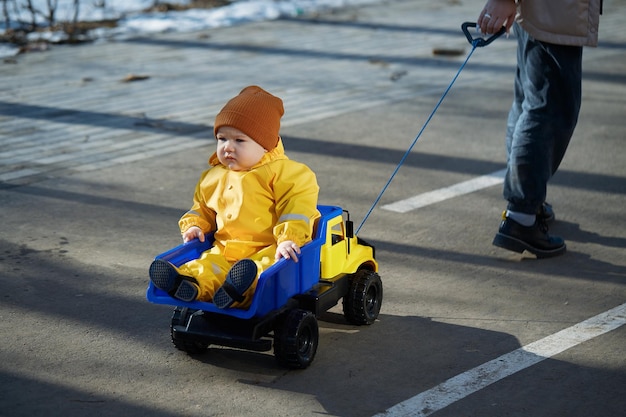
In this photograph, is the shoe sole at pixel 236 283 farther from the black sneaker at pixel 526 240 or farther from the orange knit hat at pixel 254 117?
the black sneaker at pixel 526 240

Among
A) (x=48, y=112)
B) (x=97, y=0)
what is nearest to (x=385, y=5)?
(x=97, y=0)

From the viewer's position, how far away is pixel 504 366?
4156mm

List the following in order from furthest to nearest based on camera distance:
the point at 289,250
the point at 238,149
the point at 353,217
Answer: the point at 353,217, the point at 238,149, the point at 289,250

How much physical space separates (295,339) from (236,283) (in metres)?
0.33

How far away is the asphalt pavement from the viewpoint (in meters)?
3.96

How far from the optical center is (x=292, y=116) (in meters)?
8.41

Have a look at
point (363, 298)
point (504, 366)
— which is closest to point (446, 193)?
point (363, 298)

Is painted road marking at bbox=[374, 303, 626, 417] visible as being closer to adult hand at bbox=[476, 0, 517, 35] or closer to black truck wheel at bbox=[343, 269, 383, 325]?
black truck wheel at bbox=[343, 269, 383, 325]

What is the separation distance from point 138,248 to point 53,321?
1016 millimetres

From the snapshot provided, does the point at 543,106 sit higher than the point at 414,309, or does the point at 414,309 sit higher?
the point at 543,106

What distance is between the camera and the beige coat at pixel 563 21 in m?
5.23

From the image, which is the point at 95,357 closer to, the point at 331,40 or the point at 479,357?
the point at 479,357

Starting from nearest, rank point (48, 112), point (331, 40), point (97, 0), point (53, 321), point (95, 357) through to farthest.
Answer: point (95, 357) < point (53, 321) < point (48, 112) < point (331, 40) < point (97, 0)

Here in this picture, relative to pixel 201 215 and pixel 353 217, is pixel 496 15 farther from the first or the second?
pixel 201 215
